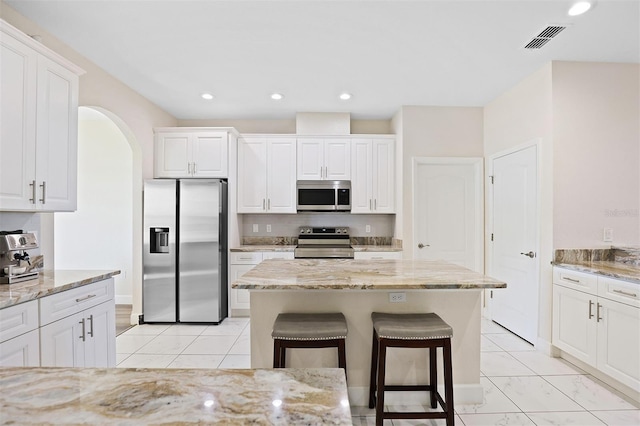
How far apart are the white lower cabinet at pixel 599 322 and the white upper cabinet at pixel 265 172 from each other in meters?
3.16

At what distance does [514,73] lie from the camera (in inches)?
130

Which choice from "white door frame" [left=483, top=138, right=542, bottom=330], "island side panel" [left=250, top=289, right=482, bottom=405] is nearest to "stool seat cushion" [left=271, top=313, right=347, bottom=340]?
"island side panel" [left=250, top=289, right=482, bottom=405]

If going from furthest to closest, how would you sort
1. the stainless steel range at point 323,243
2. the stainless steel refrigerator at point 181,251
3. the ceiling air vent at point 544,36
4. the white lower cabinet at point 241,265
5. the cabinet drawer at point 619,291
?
the stainless steel range at point 323,243 → the white lower cabinet at point 241,265 → the stainless steel refrigerator at point 181,251 → the ceiling air vent at point 544,36 → the cabinet drawer at point 619,291

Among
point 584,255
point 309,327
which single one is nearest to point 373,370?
point 309,327

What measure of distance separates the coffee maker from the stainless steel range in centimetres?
269

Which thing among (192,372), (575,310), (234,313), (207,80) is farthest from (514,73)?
(234,313)

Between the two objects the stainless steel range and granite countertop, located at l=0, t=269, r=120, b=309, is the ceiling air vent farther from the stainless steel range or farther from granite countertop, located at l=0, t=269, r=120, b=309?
granite countertop, located at l=0, t=269, r=120, b=309

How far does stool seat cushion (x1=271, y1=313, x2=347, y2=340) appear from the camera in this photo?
1865 millimetres

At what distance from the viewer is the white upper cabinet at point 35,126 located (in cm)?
189

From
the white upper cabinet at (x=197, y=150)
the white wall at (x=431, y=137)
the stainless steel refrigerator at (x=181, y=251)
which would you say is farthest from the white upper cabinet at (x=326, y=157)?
the stainless steel refrigerator at (x=181, y=251)

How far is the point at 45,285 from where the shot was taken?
195 centimetres

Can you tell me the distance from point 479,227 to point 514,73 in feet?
6.12

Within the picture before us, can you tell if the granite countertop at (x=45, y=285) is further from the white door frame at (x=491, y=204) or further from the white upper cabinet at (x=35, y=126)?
the white door frame at (x=491, y=204)

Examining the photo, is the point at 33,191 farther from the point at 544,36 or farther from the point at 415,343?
the point at 544,36
